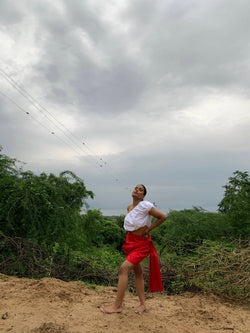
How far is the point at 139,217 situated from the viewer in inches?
171

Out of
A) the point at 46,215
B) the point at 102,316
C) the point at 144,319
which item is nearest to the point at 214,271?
the point at 144,319

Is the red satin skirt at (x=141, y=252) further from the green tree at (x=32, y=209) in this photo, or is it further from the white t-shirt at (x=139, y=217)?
the green tree at (x=32, y=209)

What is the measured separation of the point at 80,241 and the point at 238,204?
698 cm

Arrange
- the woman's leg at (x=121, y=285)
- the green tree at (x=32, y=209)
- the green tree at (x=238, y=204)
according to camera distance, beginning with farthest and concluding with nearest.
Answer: the green tree at (x=238, y=204)
the green tree at (x=32, y=209)
the woman's leg at (x=121, y=285)

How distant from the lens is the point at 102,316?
4098 mm

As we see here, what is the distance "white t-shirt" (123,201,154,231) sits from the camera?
4336 millimetres

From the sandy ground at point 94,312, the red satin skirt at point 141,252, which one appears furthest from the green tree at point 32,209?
the red satin skirt at point 141,252

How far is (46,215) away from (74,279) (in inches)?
121

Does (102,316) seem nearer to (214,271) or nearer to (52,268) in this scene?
(214,271)

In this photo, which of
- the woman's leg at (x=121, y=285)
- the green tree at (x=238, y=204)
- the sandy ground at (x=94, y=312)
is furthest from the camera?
the green tree at (x=238, y=204)

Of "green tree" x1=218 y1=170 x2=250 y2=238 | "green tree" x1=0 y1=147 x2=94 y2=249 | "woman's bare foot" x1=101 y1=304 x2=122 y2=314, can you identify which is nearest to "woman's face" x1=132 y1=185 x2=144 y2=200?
"woman's bare foot" x1=101 y1=304 x2=122 y2=314

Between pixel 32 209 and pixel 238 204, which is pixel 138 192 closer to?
pixel 32 209

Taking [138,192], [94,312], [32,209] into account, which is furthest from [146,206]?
[32,209]

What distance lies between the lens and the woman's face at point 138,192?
4535 mm
